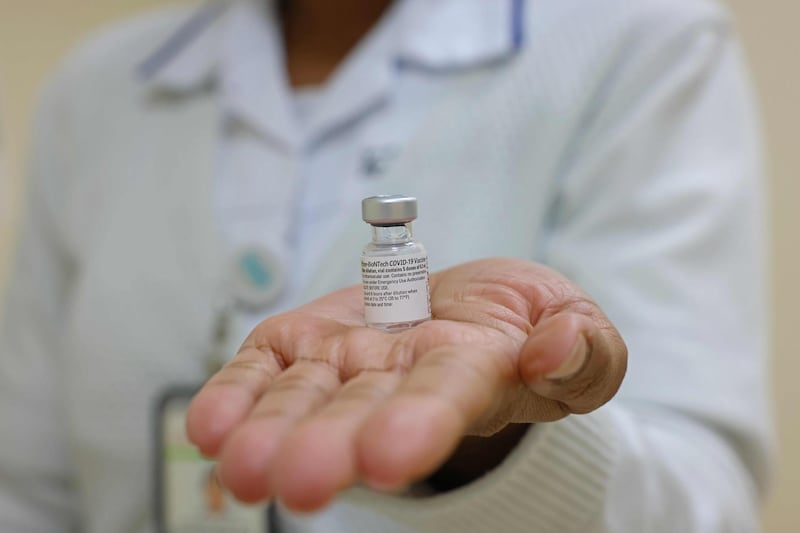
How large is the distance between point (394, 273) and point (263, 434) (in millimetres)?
126

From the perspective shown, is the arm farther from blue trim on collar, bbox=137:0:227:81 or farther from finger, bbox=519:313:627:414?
blue trim on collar, bbox=137:0:227:81

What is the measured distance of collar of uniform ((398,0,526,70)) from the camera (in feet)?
2.16

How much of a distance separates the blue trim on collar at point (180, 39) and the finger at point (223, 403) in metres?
0.54

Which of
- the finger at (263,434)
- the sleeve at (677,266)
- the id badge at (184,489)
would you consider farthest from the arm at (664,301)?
the id badge at (184,489)

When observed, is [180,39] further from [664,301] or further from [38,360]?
[664,301]

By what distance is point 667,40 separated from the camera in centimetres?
62

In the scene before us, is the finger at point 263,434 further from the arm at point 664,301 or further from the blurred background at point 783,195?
the blurred background at point 783,195

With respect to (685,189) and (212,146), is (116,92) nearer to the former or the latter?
(212,146)

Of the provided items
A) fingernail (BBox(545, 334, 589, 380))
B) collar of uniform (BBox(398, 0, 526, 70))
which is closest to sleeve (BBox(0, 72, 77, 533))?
collar of uniform (BBox(398, 0, 526, 70))

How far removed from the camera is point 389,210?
15.0 inches

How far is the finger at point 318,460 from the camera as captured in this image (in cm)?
24

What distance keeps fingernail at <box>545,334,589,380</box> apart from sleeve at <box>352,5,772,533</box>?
0.53 ft

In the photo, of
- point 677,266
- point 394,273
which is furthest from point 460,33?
point 394,273

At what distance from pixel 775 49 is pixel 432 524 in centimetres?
80
